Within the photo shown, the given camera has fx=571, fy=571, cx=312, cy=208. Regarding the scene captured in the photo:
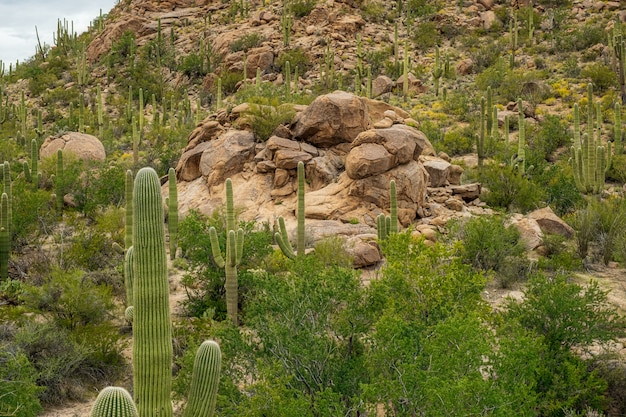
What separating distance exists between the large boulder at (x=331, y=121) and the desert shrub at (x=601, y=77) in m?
14.9

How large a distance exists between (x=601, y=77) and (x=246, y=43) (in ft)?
66.0

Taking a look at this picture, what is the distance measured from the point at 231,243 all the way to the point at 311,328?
9.75 ft

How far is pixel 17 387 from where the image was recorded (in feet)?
20.9

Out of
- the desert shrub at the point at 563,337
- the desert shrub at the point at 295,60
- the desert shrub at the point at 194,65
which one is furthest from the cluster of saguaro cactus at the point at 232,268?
the desert shrub at the point at 194,65

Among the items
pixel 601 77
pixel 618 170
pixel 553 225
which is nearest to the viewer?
pixel 553 225

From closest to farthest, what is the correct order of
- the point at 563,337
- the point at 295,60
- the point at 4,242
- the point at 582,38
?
the point at 563,337 → the point at 4,242 → the point at 582,38 → the point at 295,60

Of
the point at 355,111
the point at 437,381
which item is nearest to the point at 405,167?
the point at 355,111

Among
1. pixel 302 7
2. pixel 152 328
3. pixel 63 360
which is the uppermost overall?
pixel 302 7

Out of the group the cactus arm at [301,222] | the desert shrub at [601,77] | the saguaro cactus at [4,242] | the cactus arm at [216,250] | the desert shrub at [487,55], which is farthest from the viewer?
the desert shrub at [487,55]

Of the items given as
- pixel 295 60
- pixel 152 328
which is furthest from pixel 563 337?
pixel 295 60

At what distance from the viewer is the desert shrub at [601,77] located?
25405 millimetres

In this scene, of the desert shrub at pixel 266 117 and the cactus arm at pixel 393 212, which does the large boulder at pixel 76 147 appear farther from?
the cactus arm at pixel 393 212

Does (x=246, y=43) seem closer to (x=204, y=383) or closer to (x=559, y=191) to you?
(x=559, y=191)

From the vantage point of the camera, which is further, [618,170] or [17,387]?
[618,170]
